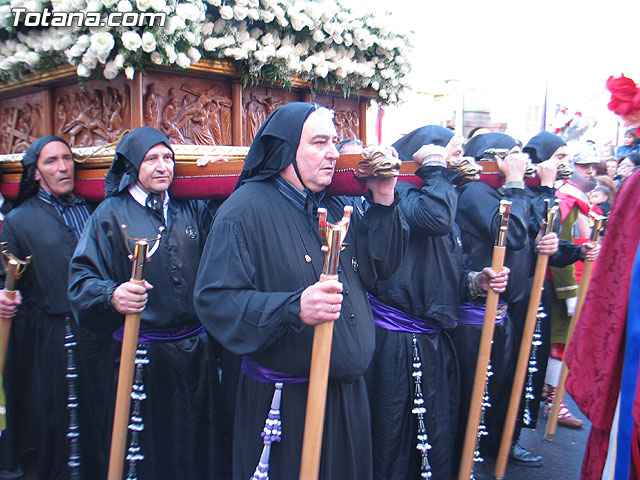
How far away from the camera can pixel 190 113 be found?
3828 millimetres

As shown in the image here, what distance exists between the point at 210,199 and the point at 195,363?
957 mm

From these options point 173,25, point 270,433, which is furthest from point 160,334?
point 173,25

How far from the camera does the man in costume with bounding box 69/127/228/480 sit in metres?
2.97

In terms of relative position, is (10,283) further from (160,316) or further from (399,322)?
(399,322)

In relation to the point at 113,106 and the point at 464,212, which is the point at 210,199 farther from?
the point at 464,212

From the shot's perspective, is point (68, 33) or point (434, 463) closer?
point (434, 463)

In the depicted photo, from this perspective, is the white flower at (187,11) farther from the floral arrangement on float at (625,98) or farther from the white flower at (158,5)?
the floral arrangement on float at (625,98)

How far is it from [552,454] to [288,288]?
3.03 metres

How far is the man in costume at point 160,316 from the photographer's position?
9.76ft

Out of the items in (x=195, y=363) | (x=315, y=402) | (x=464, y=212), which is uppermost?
(x=464, y=212)

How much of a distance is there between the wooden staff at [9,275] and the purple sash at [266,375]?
1607 mm

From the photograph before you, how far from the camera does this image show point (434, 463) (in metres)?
3.07

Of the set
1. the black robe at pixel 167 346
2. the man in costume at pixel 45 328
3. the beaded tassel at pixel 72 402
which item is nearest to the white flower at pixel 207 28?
the man in costume at pixel 45 328

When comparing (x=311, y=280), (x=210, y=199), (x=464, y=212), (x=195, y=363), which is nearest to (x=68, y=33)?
(x=210, y=199)
